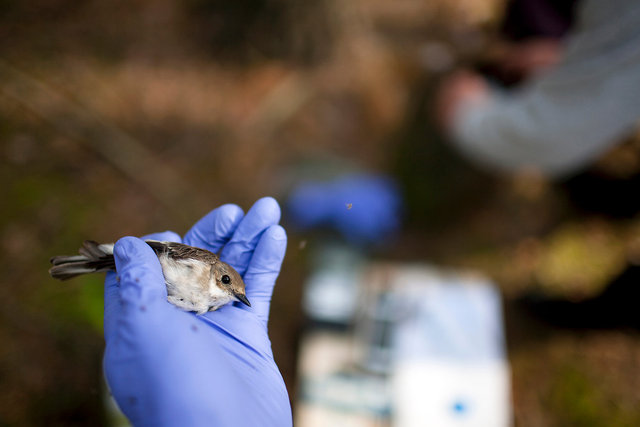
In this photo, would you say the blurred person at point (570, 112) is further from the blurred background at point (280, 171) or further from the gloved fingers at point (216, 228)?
the gloved fingers at point (216, 228)

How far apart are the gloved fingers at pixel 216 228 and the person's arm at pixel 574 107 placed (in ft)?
8.42

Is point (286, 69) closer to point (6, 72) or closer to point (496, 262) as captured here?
point (6, 72)

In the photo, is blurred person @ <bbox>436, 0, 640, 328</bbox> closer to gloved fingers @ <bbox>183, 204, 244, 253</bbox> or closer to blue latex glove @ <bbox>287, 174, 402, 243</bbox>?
blue latex glove @ <bbox>287, 174, 402, 243</bbox>

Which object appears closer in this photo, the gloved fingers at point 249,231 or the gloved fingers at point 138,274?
the gloved fingers at point 138,274

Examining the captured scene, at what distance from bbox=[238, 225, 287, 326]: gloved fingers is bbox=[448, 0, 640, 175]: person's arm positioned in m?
2.42

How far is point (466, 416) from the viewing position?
2.47 meters

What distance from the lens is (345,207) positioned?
3514 millimetres

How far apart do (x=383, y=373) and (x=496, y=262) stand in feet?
6.89

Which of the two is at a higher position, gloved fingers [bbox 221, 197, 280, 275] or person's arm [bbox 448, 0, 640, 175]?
person's arm [bbox 448, 0, 640, 175]

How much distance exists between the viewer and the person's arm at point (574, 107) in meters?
2.26

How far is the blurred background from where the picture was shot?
2844mm

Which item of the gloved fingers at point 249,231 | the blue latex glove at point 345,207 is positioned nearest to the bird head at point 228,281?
the gloved fingers at point 249,231

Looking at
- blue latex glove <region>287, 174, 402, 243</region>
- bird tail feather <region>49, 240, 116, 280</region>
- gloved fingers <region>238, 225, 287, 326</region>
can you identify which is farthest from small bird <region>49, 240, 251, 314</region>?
blue latex glove <region>287, 174, 402, 243</region>

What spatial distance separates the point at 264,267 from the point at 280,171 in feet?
7.08
